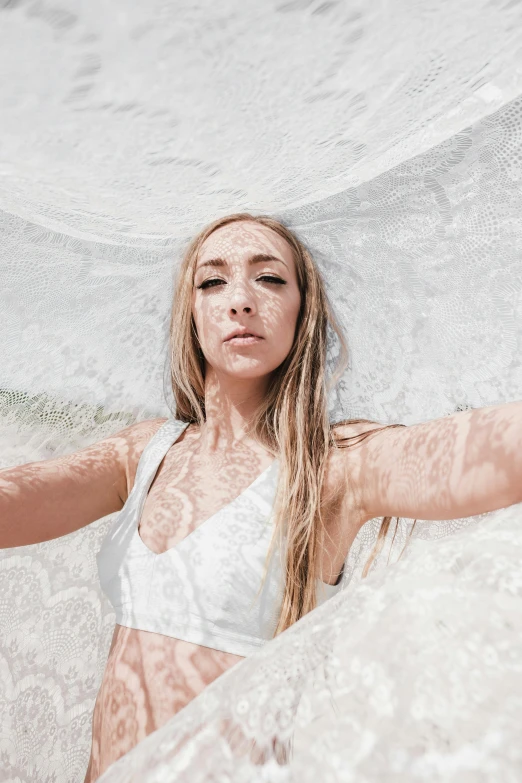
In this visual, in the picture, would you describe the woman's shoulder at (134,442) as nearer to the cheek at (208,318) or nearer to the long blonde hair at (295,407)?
the long blonde hair at (295,407)

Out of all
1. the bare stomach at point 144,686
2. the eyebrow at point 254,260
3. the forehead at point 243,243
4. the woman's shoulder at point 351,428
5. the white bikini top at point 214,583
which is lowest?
the bare stomach at point 144,686

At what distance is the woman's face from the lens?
1.15m

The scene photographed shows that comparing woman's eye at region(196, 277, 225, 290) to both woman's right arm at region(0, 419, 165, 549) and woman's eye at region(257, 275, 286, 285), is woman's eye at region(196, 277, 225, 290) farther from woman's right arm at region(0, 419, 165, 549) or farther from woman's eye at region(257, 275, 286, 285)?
woman's right arm at region(0, 419, 165, 549)

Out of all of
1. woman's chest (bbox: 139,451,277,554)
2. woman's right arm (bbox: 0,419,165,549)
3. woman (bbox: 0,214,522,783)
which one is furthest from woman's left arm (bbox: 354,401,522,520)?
woman's right arm (bbox: 0,419,165,549)

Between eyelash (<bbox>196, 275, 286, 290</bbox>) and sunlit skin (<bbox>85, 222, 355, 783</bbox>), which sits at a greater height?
eyelash (<bbox>196, 275, 286, 290</bbox>)

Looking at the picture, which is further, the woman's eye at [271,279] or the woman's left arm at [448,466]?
the woman's eye at [271,279]

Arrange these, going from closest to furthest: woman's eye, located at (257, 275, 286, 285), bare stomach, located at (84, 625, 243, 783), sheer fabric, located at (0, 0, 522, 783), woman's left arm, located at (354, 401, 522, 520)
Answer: sheer fabric, located at (0, 0, 522, 783) < woman's left arm, located at (354, 401, 522, 520) < bare stomach, located at (84, 625, 243, 783) < woman's eye, located at (257, 275, 286, 285)

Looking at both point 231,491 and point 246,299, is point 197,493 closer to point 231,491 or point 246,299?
point 231,491

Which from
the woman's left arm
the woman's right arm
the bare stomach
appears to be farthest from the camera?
the woman's right arm

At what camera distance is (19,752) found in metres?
1.46

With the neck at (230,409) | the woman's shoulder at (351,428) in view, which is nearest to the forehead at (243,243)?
the neck at (230,409)

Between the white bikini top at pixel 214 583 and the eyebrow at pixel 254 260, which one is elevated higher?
the eyebrow at pixel 254 260

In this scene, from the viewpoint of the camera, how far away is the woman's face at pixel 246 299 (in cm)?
115

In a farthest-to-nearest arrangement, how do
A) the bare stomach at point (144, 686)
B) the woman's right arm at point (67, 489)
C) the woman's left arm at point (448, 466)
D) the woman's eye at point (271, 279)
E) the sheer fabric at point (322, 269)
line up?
the woman's eye at point (271, 279), the woman's right arm at point (67, 489), the bare stomach at point (144, 686), the woman's left arm at point (448, 466), the sheer fabric at point (322, 269)
